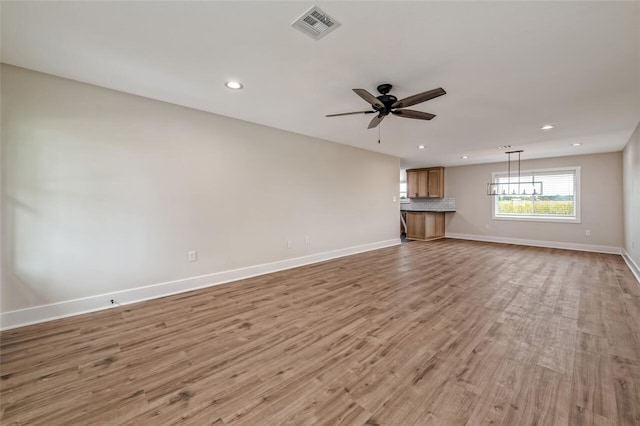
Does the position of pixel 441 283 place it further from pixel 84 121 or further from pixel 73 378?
pixel 84 121

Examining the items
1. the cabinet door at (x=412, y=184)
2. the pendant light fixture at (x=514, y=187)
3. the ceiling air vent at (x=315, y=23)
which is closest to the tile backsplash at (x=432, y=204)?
the cabinet door at (x=412, y=184)

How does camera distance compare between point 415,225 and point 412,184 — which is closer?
point 415,225

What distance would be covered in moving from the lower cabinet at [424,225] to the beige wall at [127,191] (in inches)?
173

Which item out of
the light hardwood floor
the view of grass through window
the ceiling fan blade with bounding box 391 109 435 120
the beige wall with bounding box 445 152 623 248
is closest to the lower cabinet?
the beige wall with bounding box 445 152 623 248

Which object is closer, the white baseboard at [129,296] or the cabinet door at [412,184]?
the white baseboard at [129,296]

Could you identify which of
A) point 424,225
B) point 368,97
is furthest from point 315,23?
point 424,225

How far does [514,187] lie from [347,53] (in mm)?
7134

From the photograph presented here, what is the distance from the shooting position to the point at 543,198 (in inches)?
263

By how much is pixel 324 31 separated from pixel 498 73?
1751 mm

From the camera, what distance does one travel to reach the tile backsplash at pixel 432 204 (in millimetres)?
8156

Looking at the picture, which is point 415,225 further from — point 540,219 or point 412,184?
point 540,219

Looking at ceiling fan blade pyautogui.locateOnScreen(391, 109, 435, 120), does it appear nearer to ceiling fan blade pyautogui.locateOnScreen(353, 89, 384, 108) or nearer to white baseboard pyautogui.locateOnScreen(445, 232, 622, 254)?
ceiling fan blade pyautogui.locateOnScreen(353, 89, 384, 108)

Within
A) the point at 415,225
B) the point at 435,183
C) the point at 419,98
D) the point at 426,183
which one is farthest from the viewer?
the point at 426,183

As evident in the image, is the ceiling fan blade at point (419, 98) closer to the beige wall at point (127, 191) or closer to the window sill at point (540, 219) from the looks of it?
the beige wall at point (127, 191)
